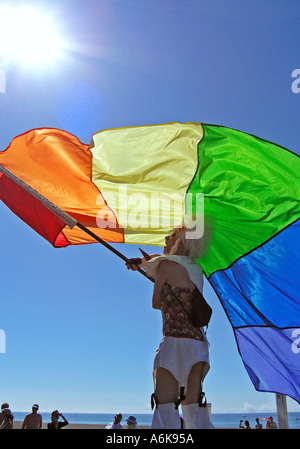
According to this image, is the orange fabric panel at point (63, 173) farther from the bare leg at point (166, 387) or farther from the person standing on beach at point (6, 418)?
the person standing on beach at point (6, 418)

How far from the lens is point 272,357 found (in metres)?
4.48

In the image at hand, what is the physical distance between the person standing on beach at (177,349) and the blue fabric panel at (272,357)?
1631 mm

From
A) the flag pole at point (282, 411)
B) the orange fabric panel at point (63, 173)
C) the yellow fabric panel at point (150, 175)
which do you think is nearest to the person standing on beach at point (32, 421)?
the orange fabric panel at point (63, 173)

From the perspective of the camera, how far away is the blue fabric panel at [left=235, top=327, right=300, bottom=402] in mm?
4285

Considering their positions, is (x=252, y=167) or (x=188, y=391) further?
(x=252, y=167)

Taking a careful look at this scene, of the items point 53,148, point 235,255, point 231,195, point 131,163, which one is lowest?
point 235,255

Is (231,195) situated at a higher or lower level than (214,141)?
lower

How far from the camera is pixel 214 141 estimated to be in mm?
4949

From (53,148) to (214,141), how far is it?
6.54ft

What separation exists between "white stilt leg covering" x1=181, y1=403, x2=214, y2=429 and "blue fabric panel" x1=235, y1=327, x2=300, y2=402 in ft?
5.34
